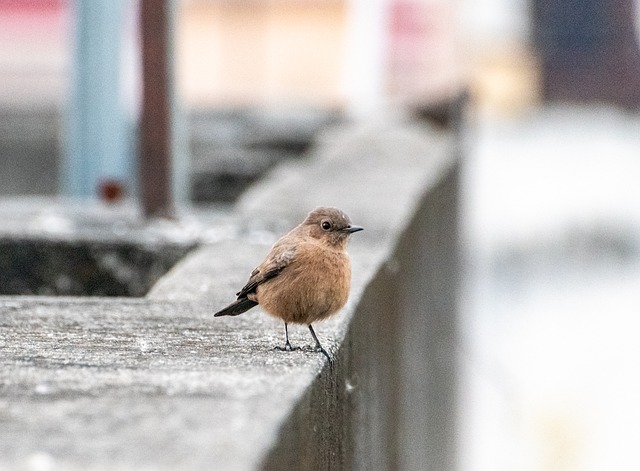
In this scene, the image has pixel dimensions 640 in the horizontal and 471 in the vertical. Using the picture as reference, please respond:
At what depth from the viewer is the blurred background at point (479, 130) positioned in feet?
33.2

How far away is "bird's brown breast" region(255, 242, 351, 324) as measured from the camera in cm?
322

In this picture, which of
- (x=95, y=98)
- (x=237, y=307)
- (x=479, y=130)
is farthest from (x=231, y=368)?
(x=479, y=130)

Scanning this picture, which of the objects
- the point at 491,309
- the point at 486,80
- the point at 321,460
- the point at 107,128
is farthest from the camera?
the point at 486,80

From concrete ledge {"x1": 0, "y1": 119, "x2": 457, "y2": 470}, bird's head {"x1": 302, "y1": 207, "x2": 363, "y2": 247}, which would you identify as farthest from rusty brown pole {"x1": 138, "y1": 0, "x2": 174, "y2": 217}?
bird's head {"x1": 302, "y1": 207, "x2": 363, "y2": 247}

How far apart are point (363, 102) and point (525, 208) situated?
4120 millimetres

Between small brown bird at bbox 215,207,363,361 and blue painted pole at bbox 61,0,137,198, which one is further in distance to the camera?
blue painted pole at bbox 61,0,137,198

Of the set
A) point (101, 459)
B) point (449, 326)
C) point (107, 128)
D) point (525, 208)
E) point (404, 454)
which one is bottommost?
point (525, 208)

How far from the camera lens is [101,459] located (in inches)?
76.8

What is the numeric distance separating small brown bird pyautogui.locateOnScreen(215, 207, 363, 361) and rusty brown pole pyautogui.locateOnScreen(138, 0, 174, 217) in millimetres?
2474

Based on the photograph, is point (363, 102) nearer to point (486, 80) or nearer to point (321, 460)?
point (486, 80)

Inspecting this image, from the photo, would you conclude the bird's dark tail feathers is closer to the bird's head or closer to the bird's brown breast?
the bird's brown breast

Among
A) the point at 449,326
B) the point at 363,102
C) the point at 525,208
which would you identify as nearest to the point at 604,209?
the point at 525,208

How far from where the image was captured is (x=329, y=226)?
11.6 feet

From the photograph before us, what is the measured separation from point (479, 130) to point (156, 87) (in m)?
12.5
